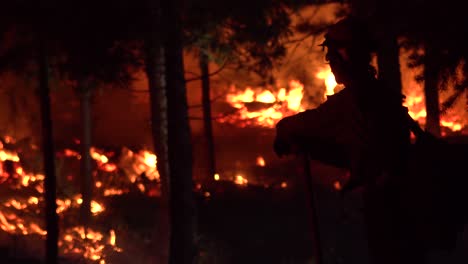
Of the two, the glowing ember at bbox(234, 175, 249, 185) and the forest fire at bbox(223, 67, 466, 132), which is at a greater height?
the forest fire at bbox(223, 67, 466, 132)

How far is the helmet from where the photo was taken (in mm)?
3250

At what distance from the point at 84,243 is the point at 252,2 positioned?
7.19 meters

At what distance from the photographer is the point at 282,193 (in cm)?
1784

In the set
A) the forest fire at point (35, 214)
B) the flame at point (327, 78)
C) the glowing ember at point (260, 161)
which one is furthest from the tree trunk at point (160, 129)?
the flame at point (327, 78)

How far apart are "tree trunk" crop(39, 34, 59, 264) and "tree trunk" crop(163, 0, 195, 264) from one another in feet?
7.06

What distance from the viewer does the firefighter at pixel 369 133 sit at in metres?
3.18

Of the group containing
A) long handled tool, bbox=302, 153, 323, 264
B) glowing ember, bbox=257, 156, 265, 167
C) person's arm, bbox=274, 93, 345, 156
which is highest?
glowing ember, bbox=257, 156, 265, 167

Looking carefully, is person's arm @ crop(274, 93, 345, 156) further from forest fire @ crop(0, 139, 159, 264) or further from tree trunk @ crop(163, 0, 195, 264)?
forest fire @ crop(0, 139, 159, 264)

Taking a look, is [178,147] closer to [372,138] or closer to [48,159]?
[48,159]

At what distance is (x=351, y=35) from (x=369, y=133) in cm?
→ 51

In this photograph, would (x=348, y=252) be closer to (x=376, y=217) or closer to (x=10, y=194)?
(x=10, y=194)

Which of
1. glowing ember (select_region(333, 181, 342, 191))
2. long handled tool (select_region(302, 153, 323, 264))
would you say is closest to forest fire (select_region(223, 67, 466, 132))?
glowing ember (select_region(333, 181, 342, 191))

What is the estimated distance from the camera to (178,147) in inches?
460

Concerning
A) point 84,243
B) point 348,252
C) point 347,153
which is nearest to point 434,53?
point 347,153
